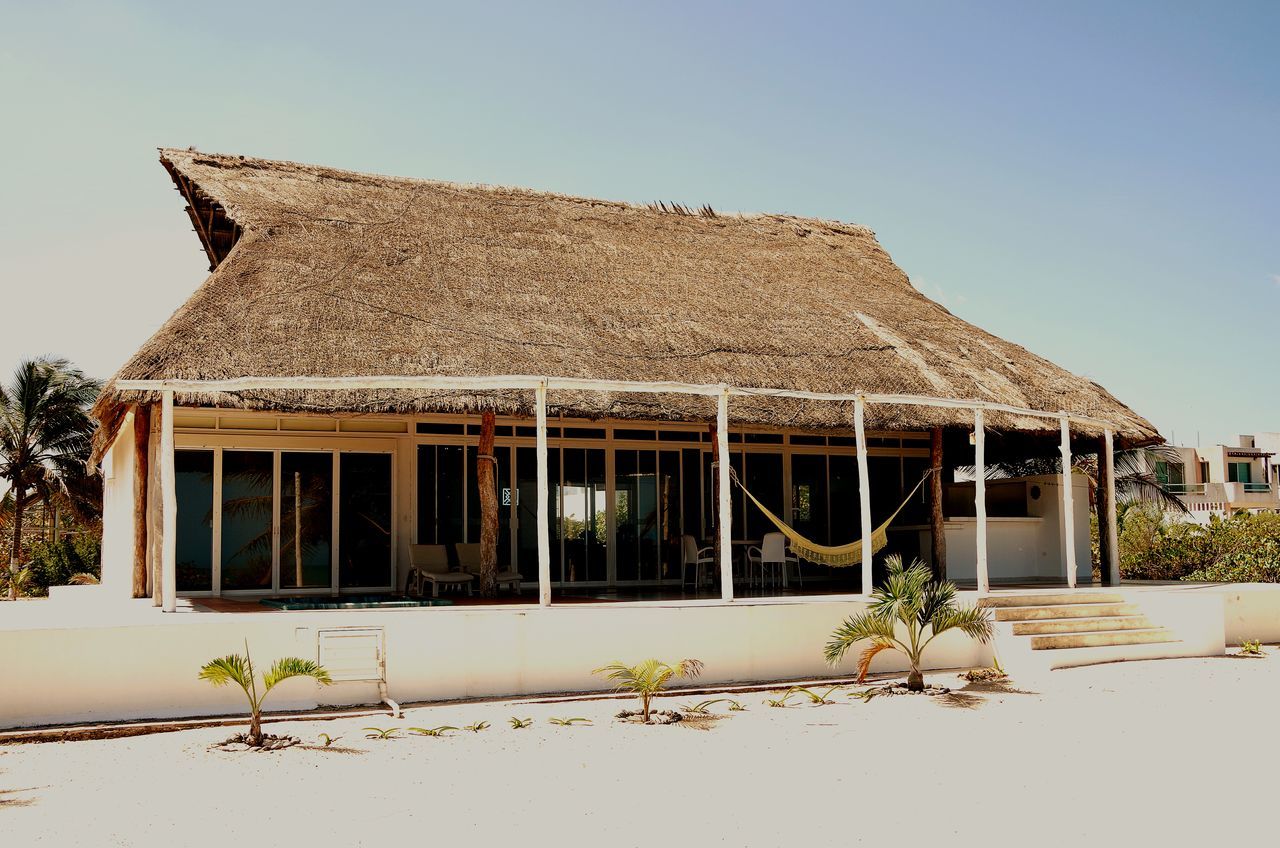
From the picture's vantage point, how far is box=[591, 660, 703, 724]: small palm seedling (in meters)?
7.43

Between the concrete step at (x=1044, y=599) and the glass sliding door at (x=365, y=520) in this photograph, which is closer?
the concrete step at (x=1044, y=599)

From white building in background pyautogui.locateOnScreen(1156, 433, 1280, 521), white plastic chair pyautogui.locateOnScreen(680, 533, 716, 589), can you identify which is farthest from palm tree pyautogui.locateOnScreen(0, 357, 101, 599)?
white building in background pyautogui.locateOnScreen(1156, 433, 1280, 521)

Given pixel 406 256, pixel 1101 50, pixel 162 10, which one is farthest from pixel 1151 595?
pixel 162 10

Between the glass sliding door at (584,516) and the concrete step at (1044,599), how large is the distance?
5.16 metres

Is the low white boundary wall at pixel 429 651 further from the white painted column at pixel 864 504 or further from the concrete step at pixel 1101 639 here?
the concrete step at pixel 1101 639

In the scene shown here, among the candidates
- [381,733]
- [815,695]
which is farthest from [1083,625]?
[381,733]

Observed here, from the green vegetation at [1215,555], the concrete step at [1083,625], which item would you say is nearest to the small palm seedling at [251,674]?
the concrete step at [1083,625]

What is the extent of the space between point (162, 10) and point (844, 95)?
7751mm

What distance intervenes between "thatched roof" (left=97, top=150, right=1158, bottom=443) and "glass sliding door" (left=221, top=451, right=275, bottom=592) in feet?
5.76

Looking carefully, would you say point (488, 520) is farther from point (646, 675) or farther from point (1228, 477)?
point (1228, 477)

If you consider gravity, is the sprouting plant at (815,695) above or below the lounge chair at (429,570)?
below

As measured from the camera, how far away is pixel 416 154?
19094 millimetres

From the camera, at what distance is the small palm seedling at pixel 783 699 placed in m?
7.93

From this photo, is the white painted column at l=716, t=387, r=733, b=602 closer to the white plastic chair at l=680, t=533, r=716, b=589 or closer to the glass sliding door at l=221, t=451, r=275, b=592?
the white plastic chair at l=680, t=533, r=716, b=589
